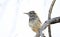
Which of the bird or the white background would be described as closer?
the bird

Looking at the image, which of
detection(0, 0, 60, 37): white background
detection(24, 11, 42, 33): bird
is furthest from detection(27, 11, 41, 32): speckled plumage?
detection(0, 0, 60, 37): white background

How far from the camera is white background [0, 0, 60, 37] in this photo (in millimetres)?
1519

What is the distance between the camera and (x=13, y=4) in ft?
5.15

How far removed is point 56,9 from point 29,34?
329 mm

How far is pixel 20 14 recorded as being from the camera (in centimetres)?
154

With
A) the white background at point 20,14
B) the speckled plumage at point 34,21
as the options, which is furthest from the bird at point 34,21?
the white background at point 20,14

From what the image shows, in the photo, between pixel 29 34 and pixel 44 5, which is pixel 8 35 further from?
pixel 44 5

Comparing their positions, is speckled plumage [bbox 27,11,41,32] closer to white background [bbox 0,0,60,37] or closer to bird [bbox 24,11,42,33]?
bird [bbox 24,11,42,33]

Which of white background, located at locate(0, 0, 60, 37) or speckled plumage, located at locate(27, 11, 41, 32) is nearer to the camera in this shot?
speckled plumage, located at locate(27, 11, 41, 32)

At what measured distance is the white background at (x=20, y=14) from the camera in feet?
4.98

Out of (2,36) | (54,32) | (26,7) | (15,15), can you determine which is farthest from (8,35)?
(54,32)

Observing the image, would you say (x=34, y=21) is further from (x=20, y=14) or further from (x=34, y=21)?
(x=20, y=14)

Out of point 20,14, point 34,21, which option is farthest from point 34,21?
point 20,14

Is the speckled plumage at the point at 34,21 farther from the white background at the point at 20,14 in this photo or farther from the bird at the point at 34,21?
the white background at the point at 20,14
